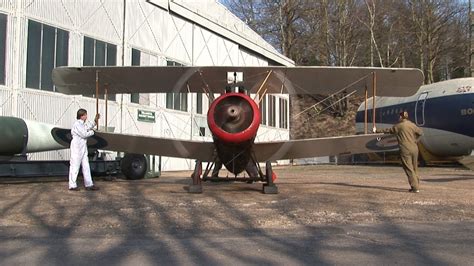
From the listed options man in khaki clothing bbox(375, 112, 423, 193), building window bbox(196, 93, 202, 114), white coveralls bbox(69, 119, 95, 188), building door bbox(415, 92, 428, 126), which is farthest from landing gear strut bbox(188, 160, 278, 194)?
building window bbox(196, 93, 202, 114)

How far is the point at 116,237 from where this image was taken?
A: 6.77 m

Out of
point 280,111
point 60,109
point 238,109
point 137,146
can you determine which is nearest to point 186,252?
point 238,109

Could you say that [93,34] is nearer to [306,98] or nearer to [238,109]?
[238,109]

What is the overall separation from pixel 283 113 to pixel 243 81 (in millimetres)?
26435

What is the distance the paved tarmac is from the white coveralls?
58 cm

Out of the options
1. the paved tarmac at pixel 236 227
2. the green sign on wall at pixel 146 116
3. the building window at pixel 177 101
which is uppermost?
the building window at pixel 177 101

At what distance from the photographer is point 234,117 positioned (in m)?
10.2

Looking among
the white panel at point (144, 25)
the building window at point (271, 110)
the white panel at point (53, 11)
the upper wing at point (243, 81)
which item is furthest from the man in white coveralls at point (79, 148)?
the building window at point (271, 110)

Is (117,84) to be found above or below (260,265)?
above

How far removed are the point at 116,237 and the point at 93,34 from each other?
53.0 feet

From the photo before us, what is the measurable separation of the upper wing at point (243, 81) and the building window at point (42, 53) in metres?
5.56

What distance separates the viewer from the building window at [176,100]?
25.6 meters

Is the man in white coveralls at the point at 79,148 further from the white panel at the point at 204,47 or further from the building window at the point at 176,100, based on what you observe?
the white panel at the point at 204,47

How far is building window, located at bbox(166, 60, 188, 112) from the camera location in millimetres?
25648
